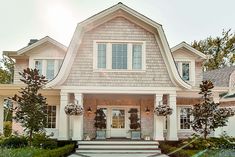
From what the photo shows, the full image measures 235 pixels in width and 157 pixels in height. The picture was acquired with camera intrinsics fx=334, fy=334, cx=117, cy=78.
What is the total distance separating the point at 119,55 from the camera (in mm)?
16859

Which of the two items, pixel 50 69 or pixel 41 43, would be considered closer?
pixel 41 43

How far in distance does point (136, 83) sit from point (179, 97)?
3.53 m

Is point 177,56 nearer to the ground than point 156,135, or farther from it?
farther from it

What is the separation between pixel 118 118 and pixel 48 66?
5.03 m

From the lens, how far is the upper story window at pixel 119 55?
16734 millimetres

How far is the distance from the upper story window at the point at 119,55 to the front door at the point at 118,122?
346cm

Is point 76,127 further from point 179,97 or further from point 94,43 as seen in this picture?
point 179,97

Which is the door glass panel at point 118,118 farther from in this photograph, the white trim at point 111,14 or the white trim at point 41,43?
the white trim at point 41,43

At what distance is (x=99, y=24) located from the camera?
55.5ft

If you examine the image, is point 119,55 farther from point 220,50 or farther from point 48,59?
point 220,50

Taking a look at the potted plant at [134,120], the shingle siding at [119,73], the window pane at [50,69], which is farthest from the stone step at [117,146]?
the window pane at [50,69]

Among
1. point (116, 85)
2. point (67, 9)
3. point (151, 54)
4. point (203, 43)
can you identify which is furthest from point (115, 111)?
point (203, 43)

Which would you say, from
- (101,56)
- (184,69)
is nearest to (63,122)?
(101,56)

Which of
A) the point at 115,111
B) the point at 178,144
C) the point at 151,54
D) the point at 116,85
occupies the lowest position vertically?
the point at 178,144
